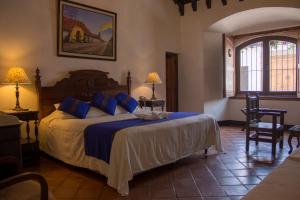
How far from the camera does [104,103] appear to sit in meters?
4.21

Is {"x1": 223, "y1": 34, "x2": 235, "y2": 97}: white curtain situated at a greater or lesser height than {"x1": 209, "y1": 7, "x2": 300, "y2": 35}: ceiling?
lesser

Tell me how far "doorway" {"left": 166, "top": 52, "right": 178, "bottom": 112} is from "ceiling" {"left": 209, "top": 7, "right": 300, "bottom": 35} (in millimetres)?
1258

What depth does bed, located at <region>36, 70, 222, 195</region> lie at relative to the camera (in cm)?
269

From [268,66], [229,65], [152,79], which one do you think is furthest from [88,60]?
[268,66]

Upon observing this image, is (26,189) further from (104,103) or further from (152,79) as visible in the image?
(152,79)

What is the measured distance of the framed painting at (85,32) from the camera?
14.3 ft

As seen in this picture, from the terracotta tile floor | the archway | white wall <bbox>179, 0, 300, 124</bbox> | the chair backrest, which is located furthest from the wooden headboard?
the archway

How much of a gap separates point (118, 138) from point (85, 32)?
2.65m

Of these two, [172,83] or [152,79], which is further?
[172,83]

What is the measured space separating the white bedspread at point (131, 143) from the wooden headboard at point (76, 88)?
0.31 meters

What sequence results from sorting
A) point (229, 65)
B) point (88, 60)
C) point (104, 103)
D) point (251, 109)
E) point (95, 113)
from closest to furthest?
point (95, 113) < point (104, 103) < point (251, 109) < point (88, 60) < point (229, 65)

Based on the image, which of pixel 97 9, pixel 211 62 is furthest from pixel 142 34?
pixel 211 62

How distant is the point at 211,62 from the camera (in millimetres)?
6711

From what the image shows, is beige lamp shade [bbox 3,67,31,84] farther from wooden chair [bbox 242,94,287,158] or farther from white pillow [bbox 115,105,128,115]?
wooden chair [bbox 242,94,287,158]
